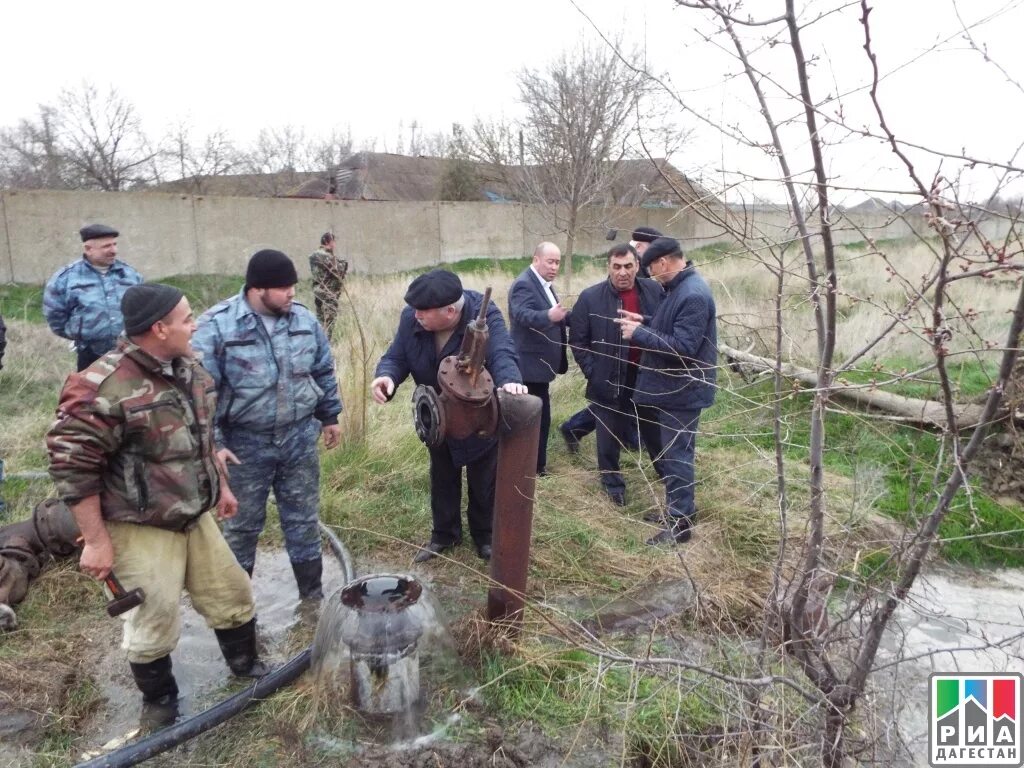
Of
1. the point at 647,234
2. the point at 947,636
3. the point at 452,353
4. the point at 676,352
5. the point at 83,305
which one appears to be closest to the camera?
the point at 947,636

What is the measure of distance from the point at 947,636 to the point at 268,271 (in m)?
3.76

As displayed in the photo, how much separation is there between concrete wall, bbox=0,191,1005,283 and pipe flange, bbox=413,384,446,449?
5640 mm

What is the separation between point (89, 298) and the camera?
18.1 ft

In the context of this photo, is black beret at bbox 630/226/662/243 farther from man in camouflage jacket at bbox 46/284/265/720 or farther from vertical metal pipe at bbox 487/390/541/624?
man in camouflage jacket at bbox 46/284/265/720

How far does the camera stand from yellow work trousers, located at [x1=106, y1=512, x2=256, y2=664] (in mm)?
2645

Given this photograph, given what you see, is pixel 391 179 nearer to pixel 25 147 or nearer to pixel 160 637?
pixel 25 147

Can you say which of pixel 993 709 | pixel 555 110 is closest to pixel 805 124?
pixel 993 709

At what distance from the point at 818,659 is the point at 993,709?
585 mm

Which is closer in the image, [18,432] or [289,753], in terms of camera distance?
[289,753]

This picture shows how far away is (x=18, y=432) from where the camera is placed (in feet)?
19.3

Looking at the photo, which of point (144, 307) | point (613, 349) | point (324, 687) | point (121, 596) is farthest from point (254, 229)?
point (324, 687)

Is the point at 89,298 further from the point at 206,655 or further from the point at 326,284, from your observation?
the point at 326,284

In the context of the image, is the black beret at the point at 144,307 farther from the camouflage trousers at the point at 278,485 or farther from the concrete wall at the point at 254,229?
the concrete wall at the point at 254,229

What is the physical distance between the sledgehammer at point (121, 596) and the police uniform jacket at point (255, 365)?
2.76ft
